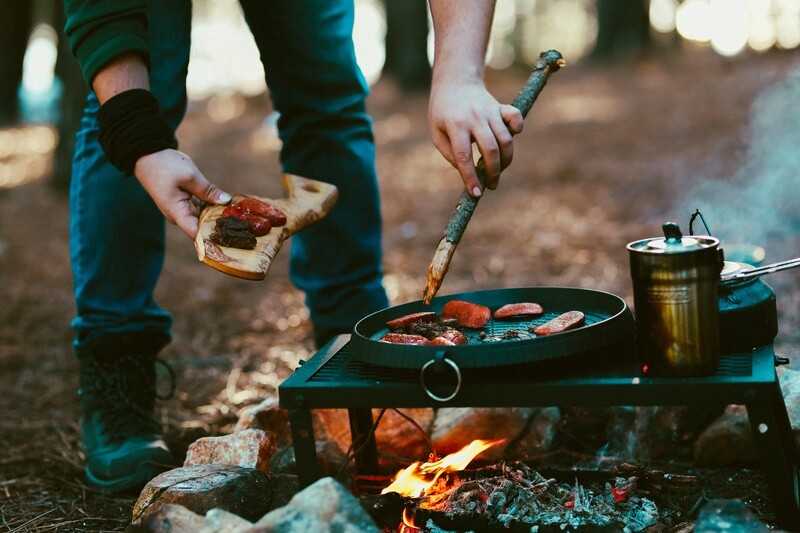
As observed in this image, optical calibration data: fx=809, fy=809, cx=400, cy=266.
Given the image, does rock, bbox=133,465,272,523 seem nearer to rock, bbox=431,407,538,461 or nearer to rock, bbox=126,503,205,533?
rock, bbox=126,503,205,533

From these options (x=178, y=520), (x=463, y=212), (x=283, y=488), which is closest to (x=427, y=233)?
(x=283, y=488)

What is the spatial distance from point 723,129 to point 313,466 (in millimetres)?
6131

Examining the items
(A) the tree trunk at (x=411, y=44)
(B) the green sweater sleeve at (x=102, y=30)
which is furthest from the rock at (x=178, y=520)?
(A) the tree trunk at (x=411, y=44)

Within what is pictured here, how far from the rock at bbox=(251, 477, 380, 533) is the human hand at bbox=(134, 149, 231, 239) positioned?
2.73ft

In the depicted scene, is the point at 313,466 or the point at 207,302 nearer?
the point at 313,466

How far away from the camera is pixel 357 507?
1606mm

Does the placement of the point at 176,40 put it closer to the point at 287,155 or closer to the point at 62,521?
the point at 287,155

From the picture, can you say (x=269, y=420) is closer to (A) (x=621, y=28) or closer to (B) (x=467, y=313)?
(B) (x=467, y=313)

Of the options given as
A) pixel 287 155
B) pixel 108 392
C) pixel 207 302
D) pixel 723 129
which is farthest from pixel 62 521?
pixel 723 129

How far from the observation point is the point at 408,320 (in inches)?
84.5

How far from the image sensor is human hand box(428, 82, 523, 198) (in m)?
2.04

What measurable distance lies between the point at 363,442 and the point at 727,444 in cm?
105

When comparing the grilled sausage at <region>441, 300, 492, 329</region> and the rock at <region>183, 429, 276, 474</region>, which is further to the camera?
the rock at <region>183, 429, 276, 474</region>

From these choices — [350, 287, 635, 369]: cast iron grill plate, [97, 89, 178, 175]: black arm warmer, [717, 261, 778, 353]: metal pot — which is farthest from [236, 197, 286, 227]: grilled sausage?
[717, 261, 778, 353]: metal pot
